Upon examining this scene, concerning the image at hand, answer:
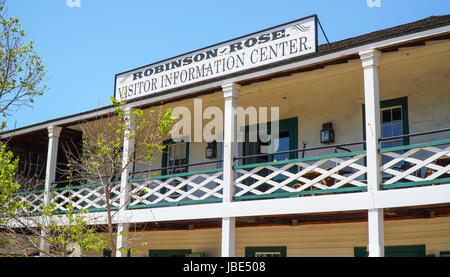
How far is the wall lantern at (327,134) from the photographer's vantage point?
12.1 meters

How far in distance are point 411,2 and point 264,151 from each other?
675 centimetres

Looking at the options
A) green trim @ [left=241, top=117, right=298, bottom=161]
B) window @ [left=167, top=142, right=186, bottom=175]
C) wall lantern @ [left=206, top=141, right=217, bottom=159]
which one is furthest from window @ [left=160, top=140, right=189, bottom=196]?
green trim @ [left=241, top=117, right=298, bottom=161]

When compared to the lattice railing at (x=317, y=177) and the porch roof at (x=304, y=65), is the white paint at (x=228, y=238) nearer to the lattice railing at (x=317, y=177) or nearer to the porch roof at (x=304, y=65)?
the lattice railing at (x=317, y=177)

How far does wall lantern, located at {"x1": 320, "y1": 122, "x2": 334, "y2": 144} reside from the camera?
39.7ft

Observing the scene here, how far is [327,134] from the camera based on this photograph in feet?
39.8

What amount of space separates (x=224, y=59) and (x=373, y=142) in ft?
13.4

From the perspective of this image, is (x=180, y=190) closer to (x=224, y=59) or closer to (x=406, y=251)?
(x=224, y=59)

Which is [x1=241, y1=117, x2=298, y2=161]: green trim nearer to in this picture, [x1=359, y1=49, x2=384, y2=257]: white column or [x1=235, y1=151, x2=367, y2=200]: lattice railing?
[x1=235, y1=151, x2=367, y2=200]: lattice railing

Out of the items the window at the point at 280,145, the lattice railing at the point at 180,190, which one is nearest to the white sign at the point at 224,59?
the lattice railing at the point at 180,190

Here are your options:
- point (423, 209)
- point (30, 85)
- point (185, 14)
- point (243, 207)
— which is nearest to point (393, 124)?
point (423, 209)

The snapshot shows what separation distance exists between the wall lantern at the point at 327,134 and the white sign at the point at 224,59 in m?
2.25

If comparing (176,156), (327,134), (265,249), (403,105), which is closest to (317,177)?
(327,134)
